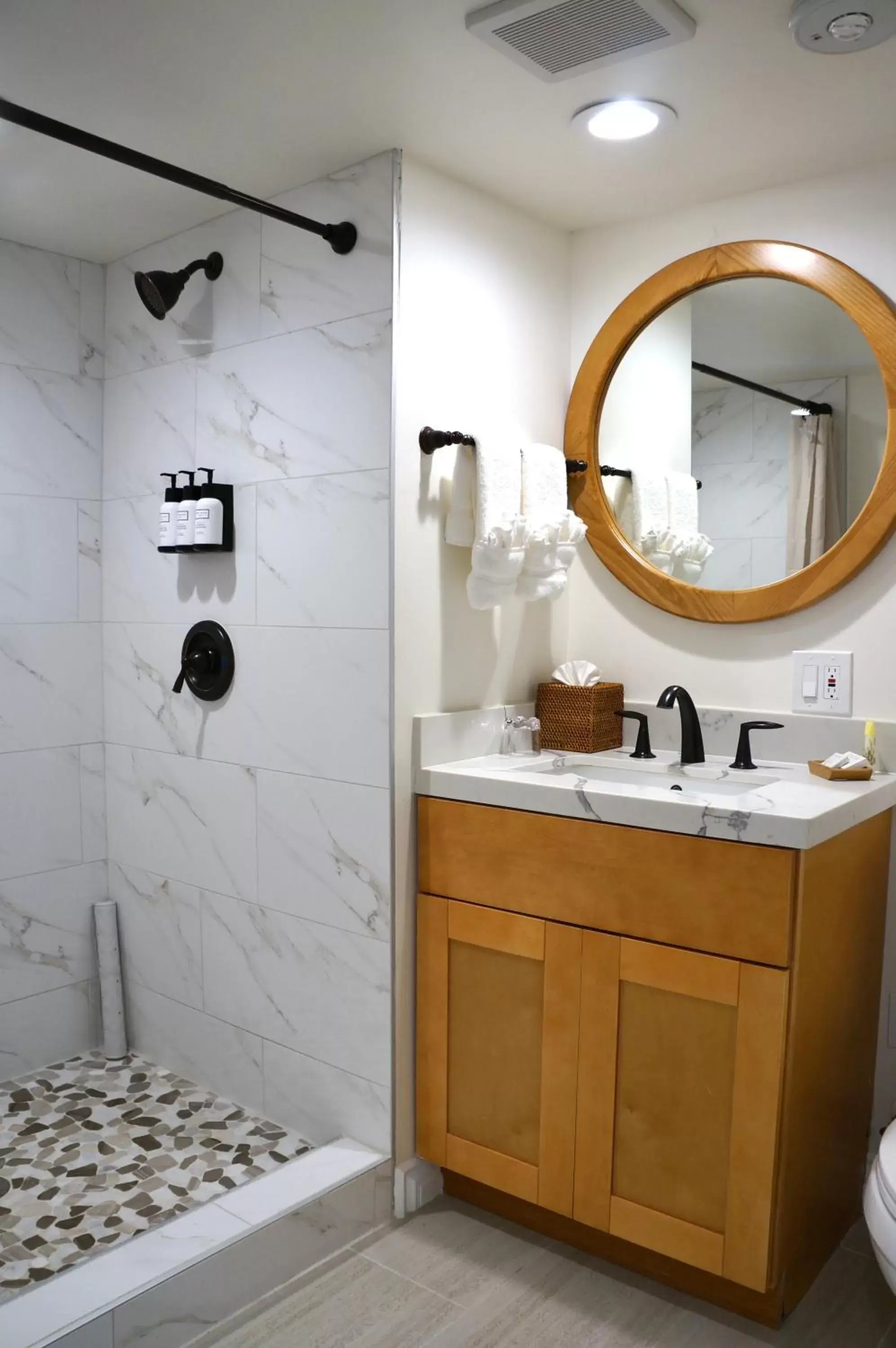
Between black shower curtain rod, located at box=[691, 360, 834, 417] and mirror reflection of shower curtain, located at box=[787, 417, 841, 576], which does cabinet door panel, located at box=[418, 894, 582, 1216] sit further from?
black shower curtain rod, located at box=[691, 360, 834, 417]

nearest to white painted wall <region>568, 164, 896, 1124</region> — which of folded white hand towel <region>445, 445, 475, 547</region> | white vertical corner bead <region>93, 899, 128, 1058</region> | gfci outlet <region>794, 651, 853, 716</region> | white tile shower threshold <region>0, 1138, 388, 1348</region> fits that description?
gfci outlet <region>794, 651, 853, 716</region>

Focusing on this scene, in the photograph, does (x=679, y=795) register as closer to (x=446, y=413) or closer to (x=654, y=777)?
(x=654, y=777)

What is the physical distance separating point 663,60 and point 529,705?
A: 142 centimetres

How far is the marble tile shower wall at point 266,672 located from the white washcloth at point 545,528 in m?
0.35

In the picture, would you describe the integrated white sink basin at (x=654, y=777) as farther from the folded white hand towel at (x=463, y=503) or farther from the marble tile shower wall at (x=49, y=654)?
the marble tile shower wall at (x=49, y=654)

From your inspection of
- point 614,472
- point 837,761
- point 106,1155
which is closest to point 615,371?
point 614,472

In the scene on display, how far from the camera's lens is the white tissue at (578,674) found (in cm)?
269

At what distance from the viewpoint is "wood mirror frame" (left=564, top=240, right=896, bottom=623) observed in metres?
2.29

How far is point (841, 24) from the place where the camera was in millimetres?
1717

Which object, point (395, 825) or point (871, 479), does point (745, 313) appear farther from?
point (395, 825)

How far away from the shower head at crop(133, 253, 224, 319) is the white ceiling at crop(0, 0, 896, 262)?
13 cm

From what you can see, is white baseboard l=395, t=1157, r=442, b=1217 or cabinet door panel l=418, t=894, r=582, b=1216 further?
white baseboard l=395, t=1157, r=442, b=1217

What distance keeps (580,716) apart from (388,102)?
138 cm

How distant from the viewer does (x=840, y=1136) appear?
2.18 m
